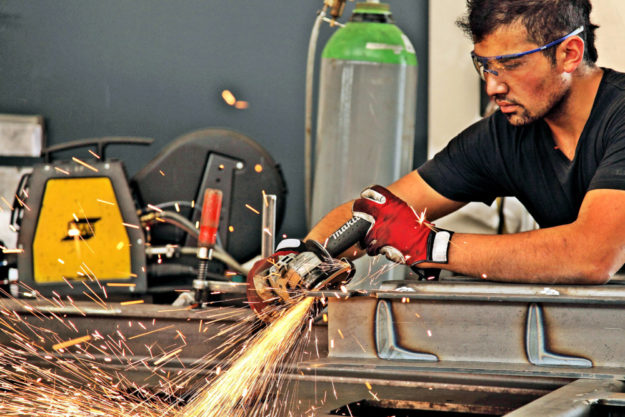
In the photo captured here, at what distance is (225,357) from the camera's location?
5.84 ft

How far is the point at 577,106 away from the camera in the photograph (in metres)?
1.98

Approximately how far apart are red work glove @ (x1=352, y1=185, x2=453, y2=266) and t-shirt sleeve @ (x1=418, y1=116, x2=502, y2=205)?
413 mm

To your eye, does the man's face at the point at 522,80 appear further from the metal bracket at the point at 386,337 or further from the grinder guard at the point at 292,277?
the metal bracket at the point at 386,337

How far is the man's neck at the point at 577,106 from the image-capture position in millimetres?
1981

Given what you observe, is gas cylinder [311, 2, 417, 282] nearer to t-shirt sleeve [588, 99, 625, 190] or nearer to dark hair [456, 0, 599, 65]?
dark hair [456, 0, 599, 65]

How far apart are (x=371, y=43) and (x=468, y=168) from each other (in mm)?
903

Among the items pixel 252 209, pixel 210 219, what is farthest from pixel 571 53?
pixel 252 209

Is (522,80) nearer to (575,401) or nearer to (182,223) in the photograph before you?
(575,401)

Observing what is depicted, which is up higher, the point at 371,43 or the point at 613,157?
the point at 371,43

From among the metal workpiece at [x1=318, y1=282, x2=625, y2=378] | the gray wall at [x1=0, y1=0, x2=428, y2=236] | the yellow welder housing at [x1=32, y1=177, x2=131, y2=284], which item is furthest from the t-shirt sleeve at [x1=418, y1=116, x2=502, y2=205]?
the gray wall at [x1=0, y1=0, x2=428, y2=236]

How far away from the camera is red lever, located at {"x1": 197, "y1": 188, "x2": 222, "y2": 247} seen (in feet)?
7.55

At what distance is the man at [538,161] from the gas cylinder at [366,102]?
81 centimetres

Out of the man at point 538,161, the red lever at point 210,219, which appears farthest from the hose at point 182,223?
the man at point 538,161

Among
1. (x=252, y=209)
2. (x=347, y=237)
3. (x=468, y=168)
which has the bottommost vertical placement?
(x=252, y=209)
